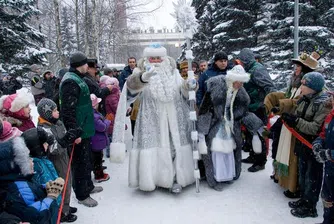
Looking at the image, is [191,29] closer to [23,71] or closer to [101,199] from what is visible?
[101,199]

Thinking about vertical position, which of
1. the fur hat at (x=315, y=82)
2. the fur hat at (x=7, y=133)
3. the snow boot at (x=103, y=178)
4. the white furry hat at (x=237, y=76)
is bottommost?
the snow boot at (x=103, y=178)

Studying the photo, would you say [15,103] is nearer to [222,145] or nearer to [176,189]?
[176,189]

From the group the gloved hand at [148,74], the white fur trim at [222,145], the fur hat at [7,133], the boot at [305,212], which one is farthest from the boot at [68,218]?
the boot at [305,212]

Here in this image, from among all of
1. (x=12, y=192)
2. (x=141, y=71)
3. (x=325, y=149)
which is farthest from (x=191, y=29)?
(x=12, y=192)

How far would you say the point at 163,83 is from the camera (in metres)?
4.52

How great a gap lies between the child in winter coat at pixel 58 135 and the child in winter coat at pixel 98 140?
3.72 ft

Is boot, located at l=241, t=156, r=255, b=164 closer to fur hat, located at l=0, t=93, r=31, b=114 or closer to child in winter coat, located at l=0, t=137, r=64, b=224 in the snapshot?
fur hat, located at l=0, t=93, r=31, b=114

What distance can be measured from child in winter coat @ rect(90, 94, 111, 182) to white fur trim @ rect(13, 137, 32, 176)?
2407 millimetres

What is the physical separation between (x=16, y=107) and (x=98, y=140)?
5.49 ft

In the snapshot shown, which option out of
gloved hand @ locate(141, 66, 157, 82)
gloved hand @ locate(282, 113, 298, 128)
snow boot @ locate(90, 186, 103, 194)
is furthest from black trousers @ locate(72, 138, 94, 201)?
gloved hand @ locate(282, 113, 298, 128)

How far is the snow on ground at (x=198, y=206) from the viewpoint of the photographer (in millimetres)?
3775

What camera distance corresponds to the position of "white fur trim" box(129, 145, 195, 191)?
173 inches

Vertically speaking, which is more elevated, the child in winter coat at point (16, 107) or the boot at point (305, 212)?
the child in winter coat at point (16, 107)

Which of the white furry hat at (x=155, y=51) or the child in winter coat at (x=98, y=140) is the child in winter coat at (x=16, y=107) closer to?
the child in winter coat at (x=98, y=140)
